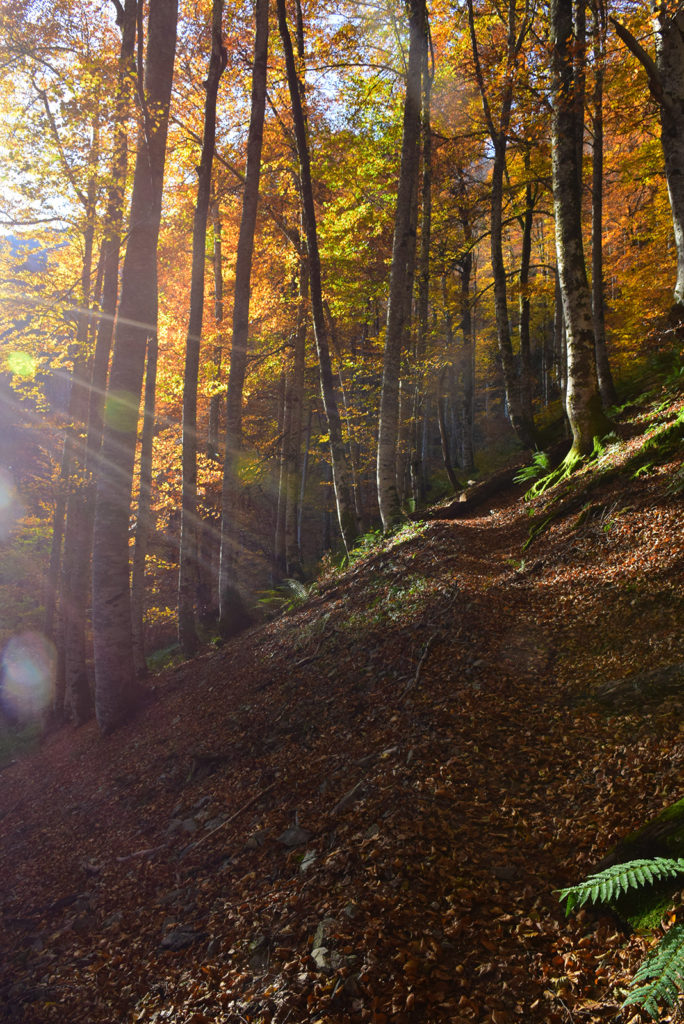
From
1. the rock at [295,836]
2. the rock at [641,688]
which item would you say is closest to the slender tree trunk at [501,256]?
the rock at [641,688]

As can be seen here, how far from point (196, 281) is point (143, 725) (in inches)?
349

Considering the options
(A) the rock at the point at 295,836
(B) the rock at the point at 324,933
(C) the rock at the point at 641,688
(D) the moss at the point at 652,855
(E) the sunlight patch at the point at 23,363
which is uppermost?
(E) the sunlight patch at the point at 23,363

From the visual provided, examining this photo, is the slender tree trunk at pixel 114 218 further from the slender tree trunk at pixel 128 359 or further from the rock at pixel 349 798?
the rock at pixel 349 798

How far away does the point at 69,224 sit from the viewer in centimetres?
1152

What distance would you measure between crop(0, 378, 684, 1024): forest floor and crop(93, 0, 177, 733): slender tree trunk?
1.81 m

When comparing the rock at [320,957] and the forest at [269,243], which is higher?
the forest at [269,243]

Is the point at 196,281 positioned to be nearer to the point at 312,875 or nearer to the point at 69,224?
the point at 69,224

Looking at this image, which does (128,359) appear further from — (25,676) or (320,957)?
(25,676)

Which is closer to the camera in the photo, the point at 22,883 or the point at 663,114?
the point at 22,883

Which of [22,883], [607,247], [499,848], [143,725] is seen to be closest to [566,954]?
[499,848]

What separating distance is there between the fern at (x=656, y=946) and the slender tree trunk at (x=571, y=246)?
21.9 feet

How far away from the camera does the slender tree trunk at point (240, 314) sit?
1079 cm

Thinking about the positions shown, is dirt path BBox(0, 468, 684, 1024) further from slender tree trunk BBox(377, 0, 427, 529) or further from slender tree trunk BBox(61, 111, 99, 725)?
slender tree trunk BBox(61, 111, 99, 725)

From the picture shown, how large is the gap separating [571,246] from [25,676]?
67.5ft
